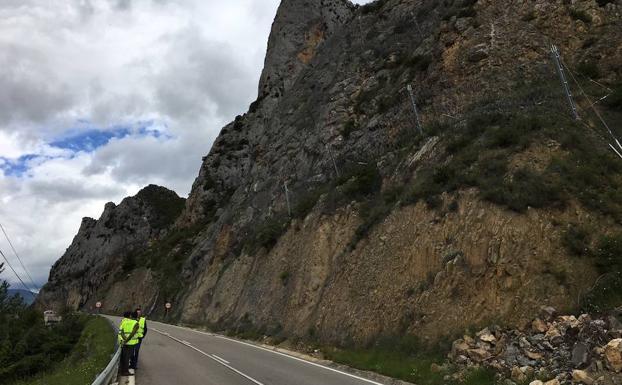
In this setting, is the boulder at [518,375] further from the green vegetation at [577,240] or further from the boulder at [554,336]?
the green vegetation at [577,240]

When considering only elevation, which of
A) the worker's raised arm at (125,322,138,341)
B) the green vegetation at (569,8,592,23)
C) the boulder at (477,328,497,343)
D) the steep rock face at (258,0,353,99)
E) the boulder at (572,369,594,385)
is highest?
the steep rock face at (258,0,353,99)

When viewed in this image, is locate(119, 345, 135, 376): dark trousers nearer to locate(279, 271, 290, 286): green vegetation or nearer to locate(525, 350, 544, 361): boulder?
locate(525, 350, 544, 361): boulder

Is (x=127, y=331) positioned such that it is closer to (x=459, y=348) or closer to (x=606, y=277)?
(x=459, y=348)

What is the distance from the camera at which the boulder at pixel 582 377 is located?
7.82m

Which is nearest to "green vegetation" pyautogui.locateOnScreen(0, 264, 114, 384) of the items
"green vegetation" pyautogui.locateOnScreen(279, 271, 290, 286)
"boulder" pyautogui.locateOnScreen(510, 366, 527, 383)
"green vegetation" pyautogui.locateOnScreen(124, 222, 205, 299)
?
"green vegetation" pyautogui.locateOnScreen(279, 271, 290, 286)

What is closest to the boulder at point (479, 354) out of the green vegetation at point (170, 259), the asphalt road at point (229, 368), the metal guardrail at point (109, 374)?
the asphalt road at point (229, 368)

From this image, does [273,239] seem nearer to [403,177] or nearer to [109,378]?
[403,177]

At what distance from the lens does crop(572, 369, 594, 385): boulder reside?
7.82m

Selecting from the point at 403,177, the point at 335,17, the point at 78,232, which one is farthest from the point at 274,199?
the point at 78,232

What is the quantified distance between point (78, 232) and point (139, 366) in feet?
297

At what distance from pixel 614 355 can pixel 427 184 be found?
9.89 m

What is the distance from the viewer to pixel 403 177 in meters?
20.5

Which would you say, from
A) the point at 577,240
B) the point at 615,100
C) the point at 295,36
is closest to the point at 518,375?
the point at 577,240

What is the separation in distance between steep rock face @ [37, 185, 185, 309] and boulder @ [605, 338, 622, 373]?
7438 centimetres
